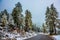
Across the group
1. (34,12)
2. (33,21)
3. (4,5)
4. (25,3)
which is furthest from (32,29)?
(4,5)

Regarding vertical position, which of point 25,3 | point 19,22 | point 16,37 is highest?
point 25,3

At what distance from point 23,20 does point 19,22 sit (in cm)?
5

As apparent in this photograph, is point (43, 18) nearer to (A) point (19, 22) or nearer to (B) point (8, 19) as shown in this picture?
(A) point (19, 22)

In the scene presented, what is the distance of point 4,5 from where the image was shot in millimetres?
1834

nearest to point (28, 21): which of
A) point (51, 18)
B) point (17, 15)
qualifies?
point (17, 15)

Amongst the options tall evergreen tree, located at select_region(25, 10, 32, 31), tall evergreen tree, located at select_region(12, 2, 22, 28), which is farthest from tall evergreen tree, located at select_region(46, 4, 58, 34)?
tall evergreen tree, located at select_region(12, 2, 22, 28)

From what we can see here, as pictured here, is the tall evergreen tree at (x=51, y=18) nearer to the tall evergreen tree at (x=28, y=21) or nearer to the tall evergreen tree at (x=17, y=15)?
the tall evergreen tree at (x=28, y=21)

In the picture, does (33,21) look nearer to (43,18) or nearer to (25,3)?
(43,18)

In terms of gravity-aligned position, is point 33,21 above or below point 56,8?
below

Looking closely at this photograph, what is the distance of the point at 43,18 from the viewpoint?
179cm

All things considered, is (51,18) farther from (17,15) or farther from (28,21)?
(17,15)

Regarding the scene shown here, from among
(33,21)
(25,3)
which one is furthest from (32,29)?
(25,3)

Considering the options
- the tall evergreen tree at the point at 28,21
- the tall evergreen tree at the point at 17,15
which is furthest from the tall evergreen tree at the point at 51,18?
the tall evergreen tree at the point at 17,15

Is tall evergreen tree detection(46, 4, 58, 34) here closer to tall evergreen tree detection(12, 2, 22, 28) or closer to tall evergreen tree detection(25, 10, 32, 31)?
tall evergreen tree detection(25, 10, 32, 31)
